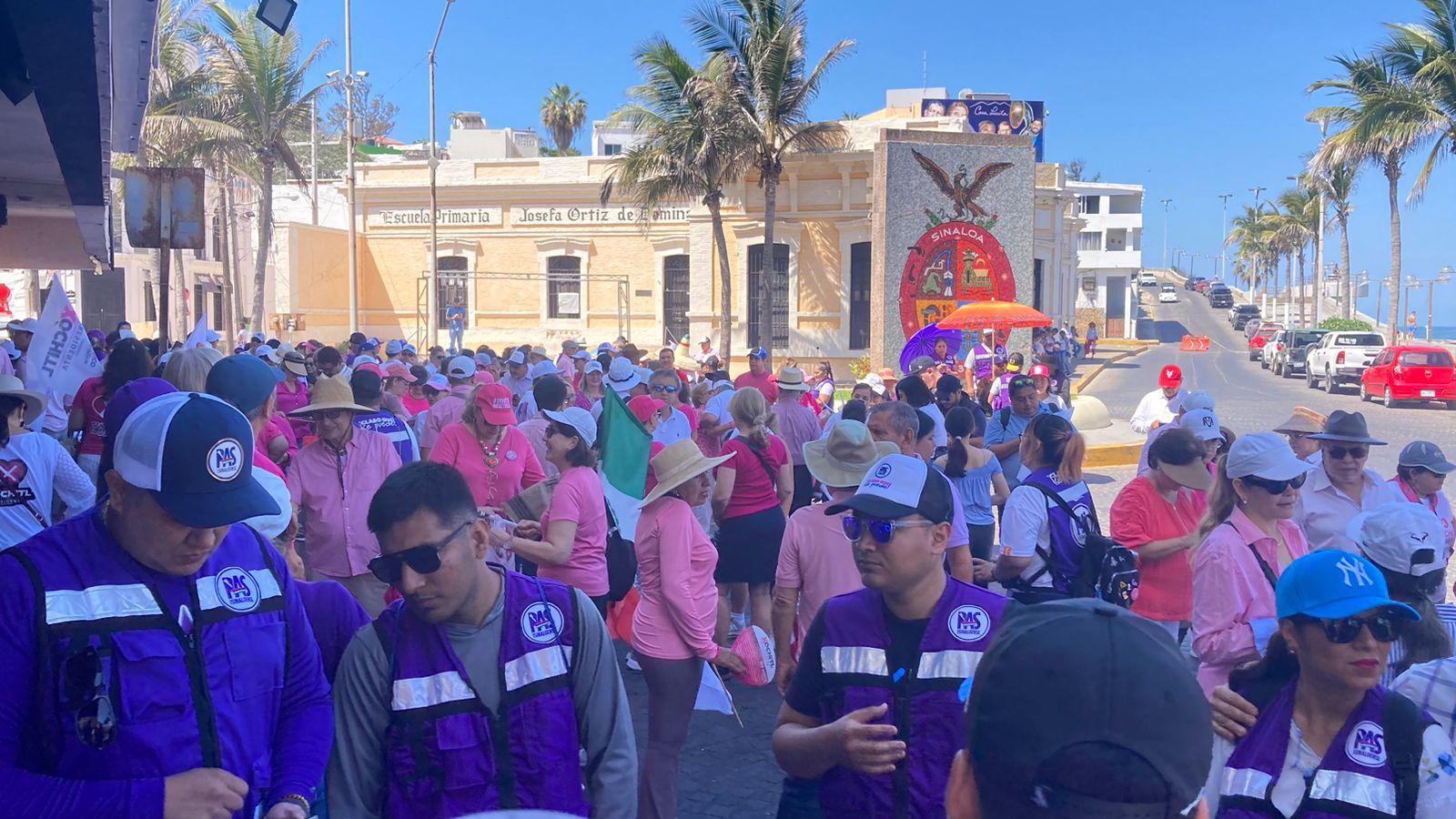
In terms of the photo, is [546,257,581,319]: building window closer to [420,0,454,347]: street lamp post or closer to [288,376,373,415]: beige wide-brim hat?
[420,0,454,347]: street lamp post

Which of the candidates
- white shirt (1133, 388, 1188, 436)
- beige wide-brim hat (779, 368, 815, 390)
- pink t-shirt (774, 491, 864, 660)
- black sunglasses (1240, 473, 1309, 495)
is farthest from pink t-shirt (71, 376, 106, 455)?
white shirt (1133, 388, 1188, 436)

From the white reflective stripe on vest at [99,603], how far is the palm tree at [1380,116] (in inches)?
1386

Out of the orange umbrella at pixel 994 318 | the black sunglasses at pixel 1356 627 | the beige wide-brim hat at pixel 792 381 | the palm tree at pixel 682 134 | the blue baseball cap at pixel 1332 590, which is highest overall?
the palm tree at pixel 682 134

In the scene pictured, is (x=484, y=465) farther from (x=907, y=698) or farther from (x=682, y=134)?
(x=682, y=134)

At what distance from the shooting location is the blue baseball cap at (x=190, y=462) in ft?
7.80

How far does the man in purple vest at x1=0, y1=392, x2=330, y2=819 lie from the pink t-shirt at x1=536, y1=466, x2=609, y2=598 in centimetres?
277

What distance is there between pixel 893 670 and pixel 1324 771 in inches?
40.3

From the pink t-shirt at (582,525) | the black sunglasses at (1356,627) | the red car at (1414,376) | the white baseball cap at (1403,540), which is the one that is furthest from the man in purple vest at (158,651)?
the red car at (1414,376)

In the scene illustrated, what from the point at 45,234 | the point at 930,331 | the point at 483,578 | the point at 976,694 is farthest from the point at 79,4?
the point at 930,331

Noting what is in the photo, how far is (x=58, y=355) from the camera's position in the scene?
26.1ft

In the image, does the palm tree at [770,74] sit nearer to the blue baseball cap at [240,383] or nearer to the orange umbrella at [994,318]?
the orange umbrella at [994,318]

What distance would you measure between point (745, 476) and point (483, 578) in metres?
4.80

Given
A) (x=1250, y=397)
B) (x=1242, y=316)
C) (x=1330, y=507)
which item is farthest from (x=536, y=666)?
(x=1242, y=316)

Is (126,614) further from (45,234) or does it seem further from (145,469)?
(45,234)
